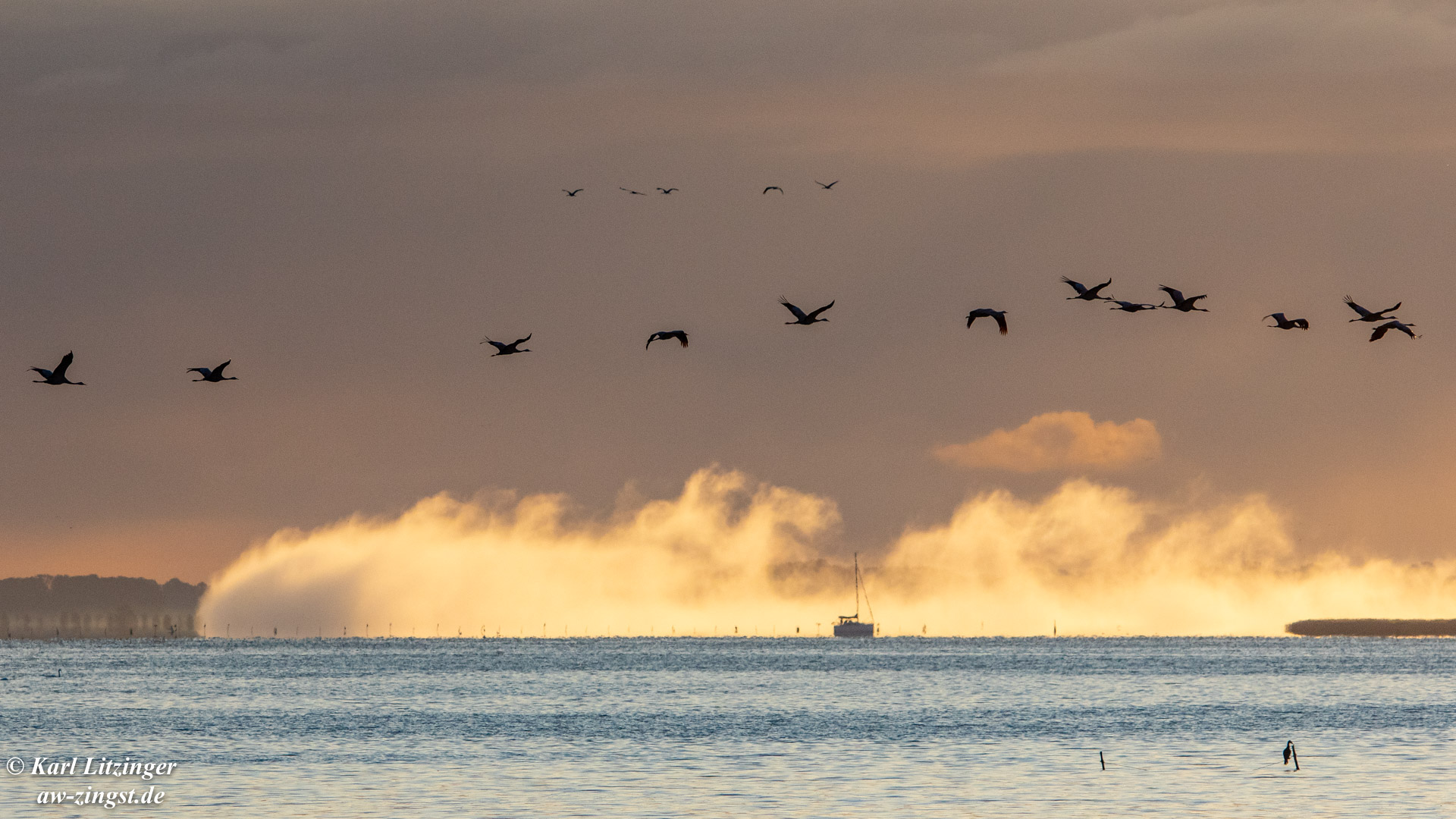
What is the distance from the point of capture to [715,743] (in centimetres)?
10975

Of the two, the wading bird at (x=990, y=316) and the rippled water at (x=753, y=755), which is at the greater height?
the wading bird at (x=990, y=316)

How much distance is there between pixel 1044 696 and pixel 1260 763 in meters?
89.8

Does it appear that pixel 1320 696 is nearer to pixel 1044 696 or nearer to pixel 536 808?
pixel 1044 696

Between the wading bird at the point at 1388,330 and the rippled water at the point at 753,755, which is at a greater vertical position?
the wading bird at the point at 1388,330

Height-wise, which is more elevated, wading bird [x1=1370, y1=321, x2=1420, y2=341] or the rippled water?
wading bird [x1=1370, y1=321, x2=1420, y2=341]

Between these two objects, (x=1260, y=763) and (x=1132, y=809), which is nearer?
(x=1132, y=809)

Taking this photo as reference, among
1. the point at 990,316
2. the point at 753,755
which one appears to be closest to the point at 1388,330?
the point at 990,316

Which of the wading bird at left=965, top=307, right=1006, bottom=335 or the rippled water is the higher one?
the wading bird at left=965, top=307, right=1006, bottom=335

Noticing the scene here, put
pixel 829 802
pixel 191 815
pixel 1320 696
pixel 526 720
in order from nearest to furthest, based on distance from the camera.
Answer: pixel 191 815 → pixel 829 802 → pixel 526 720 → pixel 1320 696

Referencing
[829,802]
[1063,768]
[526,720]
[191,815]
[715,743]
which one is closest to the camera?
[191,815]

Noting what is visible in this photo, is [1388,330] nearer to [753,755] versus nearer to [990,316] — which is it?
[990,316]

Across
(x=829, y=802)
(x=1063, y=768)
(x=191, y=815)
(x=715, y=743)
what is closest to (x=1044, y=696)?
(x=715, y=743)

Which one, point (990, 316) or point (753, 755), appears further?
point (753, 755)

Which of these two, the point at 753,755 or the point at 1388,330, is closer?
the point at 1388,330
